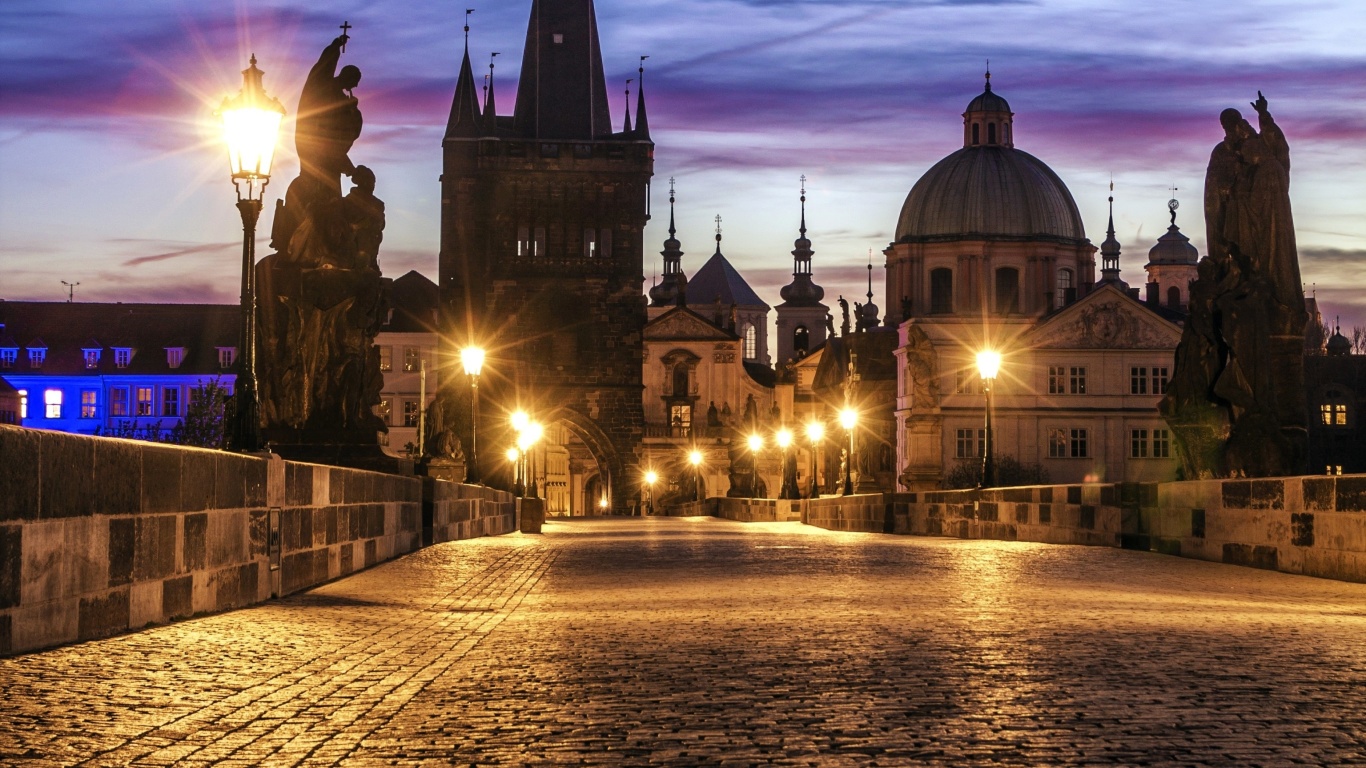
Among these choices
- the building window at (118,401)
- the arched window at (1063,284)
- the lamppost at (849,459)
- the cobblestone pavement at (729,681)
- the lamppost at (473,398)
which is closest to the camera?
the cobblestone pavement at (729,681)

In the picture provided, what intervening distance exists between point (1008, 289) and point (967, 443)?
18.1 meters

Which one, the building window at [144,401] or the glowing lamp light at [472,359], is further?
the building window at [144,401]

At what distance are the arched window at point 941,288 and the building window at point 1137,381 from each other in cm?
1748

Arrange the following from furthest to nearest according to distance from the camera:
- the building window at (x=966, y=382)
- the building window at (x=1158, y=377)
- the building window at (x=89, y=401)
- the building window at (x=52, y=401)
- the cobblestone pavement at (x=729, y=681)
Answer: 1. the building window at (x=89, y=401)
2. the building window at (x=52, y=401)
3. the building window at (x=966, y=382)
4. the building window at (x=1158, y=377)
5. the cobblestone pavement at (x=729, y=681)

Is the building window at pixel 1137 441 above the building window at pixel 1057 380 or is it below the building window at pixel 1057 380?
below

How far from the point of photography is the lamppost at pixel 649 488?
A: 355 feet

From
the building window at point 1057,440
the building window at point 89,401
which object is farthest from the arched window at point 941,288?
the building window at point 89,401

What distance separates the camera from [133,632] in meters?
9.34

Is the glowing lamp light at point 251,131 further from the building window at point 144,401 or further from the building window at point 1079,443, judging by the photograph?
the building window at point 144,401

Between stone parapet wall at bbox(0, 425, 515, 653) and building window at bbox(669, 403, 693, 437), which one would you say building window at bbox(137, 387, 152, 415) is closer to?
building window at bbox(669, 403, 693, 437)

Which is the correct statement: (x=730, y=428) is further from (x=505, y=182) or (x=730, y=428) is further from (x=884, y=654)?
(x=884, y=654)

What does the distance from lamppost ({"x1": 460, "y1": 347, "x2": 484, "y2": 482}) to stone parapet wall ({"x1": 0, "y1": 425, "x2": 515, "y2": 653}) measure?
22356 millimetres

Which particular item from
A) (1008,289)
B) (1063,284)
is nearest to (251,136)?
(1008,289)

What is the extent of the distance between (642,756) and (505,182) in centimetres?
10404
